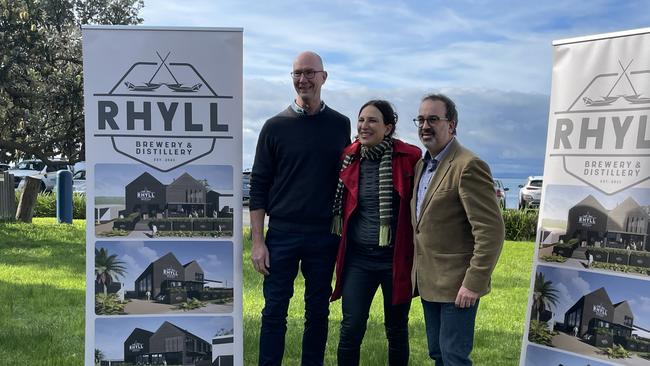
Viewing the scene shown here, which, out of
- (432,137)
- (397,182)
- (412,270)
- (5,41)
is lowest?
(412,270)

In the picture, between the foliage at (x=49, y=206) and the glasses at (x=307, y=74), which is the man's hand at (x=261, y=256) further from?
the foliage at (x=49, y=206)

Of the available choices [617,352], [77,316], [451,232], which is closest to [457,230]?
[451,232]

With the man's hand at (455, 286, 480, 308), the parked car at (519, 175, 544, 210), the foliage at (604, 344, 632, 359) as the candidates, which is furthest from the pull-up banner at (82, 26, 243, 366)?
the parked car at (519, 175, 544, 210)

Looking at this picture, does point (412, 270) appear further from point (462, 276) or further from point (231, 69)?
point (231, 69)

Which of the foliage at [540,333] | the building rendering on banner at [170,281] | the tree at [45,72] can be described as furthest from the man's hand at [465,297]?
the tree at [45,72]

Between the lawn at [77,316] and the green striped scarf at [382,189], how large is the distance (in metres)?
1.56

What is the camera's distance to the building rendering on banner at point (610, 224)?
320 centimetres

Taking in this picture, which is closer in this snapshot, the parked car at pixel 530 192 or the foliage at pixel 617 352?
the foliage at pixel 617 352

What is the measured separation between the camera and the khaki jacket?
8.96 feet

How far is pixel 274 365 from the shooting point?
11.7ft

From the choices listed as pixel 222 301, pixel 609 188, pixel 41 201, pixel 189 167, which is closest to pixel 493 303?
pixel 609 188

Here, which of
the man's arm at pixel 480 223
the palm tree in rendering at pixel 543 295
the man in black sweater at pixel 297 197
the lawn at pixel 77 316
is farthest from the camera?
the lawn at pixel 77 316

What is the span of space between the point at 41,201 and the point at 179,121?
1449 centimetres

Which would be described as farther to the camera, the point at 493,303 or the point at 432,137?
the point at 493,303
